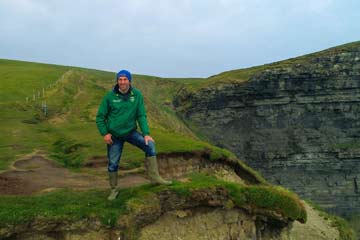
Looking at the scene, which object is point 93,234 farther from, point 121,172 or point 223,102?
point 223,102

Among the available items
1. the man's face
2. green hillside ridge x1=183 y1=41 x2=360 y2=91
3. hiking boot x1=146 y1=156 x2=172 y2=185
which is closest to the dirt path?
hiking boot x1=146 y1=156 x2=172 y2=185

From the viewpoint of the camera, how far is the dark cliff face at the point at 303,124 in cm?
7975

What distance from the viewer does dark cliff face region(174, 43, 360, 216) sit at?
3140 inches

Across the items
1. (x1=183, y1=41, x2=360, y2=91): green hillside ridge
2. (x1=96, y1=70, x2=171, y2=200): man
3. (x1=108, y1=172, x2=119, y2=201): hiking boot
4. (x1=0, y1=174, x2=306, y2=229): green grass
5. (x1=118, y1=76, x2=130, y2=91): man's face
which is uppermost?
(x1=183, y1=41, x2=360, y2=91): green hillside ridge

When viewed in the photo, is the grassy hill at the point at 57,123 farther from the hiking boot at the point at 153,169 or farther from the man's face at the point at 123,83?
the man's face at the point at 123,83

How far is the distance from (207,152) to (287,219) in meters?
13.5

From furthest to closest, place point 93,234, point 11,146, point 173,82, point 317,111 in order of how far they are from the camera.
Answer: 1. point 173,82
2. point 317,111
3. point 11,146
4. point 93,234

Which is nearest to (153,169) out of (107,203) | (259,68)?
(107,203)

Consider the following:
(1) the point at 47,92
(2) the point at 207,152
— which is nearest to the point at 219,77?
(1) the point at 47,92

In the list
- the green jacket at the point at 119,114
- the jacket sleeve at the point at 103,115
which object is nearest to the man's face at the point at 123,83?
the green jacket at the point at 119,114

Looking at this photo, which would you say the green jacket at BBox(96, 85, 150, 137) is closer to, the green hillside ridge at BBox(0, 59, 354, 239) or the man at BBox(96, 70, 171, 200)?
the man at BBox(96, 70, 171, 200)

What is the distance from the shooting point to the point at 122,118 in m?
14.4

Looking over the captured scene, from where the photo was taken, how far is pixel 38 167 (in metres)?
22.8

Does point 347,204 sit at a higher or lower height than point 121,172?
lower
